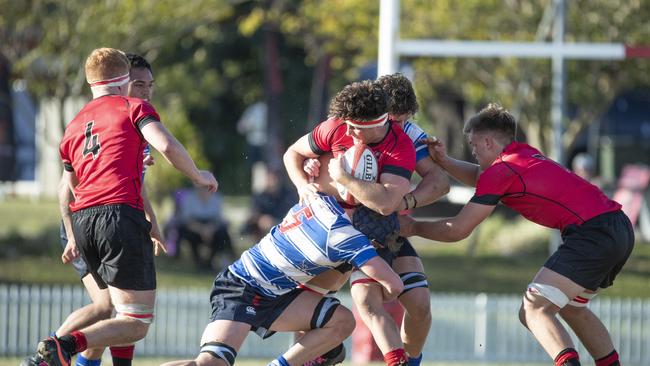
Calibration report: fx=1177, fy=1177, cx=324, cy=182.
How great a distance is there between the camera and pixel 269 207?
17.9 meters

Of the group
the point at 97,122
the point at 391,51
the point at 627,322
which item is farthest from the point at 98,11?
the point at 97,122

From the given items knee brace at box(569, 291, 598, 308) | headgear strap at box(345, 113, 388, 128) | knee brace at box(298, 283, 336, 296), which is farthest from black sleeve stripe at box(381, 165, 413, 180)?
knee brace at box(569, 291, 598, 308)

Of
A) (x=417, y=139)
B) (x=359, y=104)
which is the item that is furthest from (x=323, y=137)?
(x=417, y=139)

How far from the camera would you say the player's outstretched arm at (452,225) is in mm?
6949

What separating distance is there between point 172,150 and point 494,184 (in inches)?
75.3

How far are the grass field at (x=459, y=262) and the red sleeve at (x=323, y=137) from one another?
414 inches

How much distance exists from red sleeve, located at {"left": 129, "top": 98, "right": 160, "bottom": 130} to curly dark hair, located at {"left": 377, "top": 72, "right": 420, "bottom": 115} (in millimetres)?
1344

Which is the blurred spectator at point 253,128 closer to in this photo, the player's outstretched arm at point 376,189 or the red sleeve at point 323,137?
the red sleeve at point 323,137

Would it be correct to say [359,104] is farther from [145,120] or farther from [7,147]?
[7,147]

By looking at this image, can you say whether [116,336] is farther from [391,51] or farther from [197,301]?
[197,301]

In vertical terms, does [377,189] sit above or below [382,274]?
above

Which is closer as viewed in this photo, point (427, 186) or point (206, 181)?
point (206, 181)

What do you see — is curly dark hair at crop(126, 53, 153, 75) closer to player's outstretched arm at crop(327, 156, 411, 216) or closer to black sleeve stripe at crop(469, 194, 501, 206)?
player's outstretched arm at crop(327, 156, 411, 216)

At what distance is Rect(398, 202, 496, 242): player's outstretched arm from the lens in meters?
6.95
